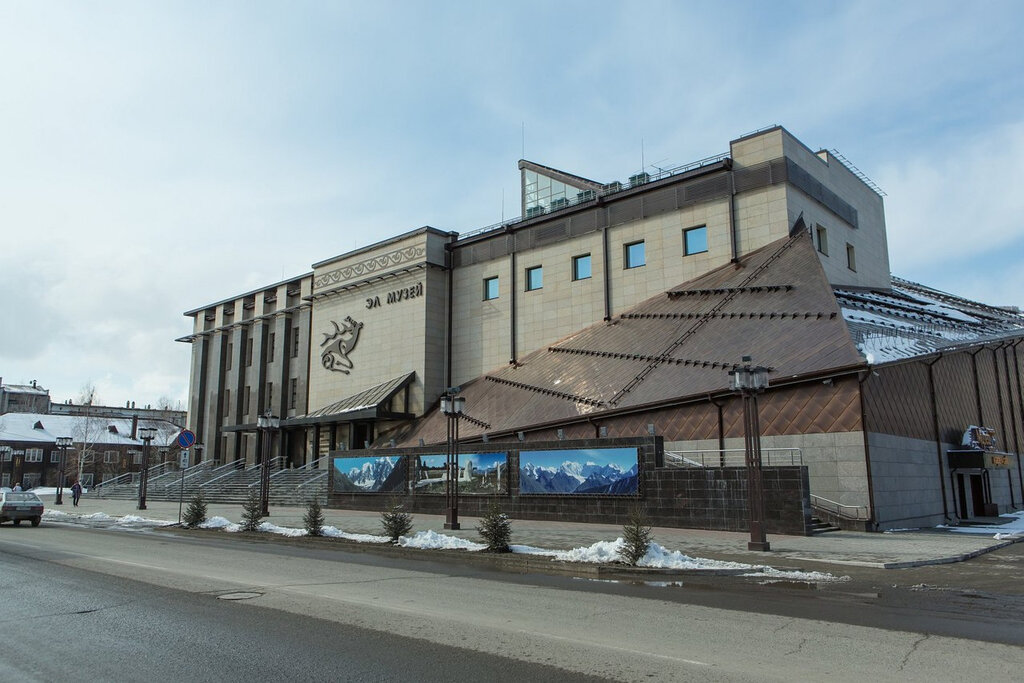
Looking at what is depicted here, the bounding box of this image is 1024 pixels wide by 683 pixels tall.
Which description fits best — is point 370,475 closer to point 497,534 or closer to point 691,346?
point 691,346

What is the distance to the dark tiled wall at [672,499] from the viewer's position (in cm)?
1967

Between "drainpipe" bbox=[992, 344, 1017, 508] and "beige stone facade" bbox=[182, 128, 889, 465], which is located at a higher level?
"beige stone facade" bbox=[182, 128, 889, 465]

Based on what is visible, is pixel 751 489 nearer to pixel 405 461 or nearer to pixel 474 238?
pixel 405 461

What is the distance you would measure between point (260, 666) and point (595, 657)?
3.06m

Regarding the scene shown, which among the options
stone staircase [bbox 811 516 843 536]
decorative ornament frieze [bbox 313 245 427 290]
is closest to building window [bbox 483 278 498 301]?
decorative ornament frieze [bbox 313 245 427 290]

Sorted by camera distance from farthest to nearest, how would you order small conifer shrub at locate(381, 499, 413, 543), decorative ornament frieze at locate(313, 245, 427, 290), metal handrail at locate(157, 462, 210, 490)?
metal handrail at locate(157, 462, 210, 490)
decorative ornament frieze at locate(313, 245, 427, 290)
small conifer shrub at locate(381, 499, 413, 543)

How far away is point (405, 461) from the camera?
99.1 ft

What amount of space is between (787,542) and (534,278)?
80.6 feet

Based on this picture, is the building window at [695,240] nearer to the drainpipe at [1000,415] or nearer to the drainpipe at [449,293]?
the drainpipe at [1000,415]

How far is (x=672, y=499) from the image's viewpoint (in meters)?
21.9

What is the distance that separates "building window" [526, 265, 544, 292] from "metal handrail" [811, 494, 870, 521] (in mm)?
20638

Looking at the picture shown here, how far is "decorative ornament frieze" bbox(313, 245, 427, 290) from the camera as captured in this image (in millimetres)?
45031

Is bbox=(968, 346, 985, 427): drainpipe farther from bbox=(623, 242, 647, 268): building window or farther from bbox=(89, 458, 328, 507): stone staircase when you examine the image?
bbox=(89, 458, 328, 507): stone staircase

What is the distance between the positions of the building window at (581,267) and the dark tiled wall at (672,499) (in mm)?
13485
